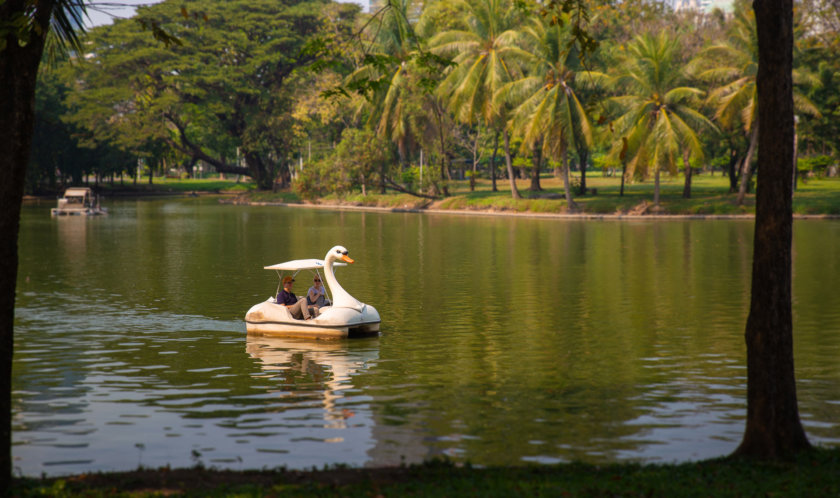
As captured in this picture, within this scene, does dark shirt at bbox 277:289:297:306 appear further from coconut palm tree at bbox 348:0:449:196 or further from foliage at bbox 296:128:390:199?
foliage at bbox 296:128:390:199

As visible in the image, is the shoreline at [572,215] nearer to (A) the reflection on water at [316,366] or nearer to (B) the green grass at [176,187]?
(B) the green grass at [176,187]

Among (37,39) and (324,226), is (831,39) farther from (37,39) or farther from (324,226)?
(37,39)

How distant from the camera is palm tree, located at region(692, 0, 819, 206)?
51.8m

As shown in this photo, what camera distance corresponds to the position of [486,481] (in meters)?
7.64

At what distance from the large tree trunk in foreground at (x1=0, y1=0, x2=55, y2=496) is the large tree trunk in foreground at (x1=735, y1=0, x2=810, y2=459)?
6557 mm

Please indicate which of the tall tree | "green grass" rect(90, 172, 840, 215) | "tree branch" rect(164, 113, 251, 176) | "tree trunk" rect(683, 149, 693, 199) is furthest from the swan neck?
"tree branch" rect(164, 113, 251, 176)

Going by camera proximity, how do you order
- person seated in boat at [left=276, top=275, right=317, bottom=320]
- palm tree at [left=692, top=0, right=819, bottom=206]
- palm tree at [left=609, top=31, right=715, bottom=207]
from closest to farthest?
person seated in boat at [left=276, top=275, right=317, bottom=320], palm tree at [left=692, top=0, right=819, bottom=206], palm tree at [left=609, top=31, right=715, bottom=207]

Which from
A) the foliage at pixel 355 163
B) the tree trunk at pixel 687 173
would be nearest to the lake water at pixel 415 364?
the tree trunk at pixel 687 173

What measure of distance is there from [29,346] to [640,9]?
69.8 metres

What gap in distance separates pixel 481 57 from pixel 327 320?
4343cm

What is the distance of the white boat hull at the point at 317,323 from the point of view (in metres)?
17.0

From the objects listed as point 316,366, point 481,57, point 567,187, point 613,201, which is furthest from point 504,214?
point 316,366

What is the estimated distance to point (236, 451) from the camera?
31.3 feet

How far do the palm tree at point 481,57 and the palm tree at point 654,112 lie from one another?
7.23 metres
